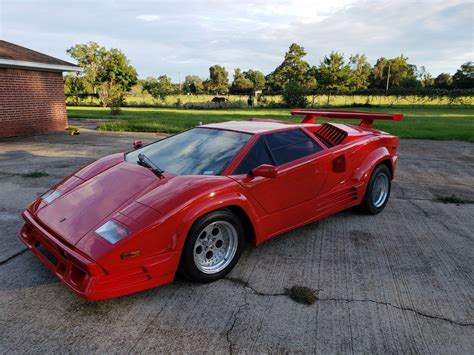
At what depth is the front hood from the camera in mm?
2799

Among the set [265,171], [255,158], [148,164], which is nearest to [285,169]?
[255,158]

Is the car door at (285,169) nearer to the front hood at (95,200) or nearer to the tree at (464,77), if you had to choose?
the front hood at (95,200)

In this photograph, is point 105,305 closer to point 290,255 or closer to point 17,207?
point 290,255

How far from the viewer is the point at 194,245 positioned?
2852 mm

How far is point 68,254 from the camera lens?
258cm

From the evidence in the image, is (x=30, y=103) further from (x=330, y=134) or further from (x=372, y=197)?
(x=372, y=197)

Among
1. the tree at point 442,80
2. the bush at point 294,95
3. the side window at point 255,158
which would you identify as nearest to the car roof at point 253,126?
the side window at point 255,158

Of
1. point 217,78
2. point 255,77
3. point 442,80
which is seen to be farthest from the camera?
point 255,77

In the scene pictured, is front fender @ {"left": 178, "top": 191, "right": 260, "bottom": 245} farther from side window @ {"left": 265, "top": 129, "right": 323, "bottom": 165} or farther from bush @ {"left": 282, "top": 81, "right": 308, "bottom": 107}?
bush @ {"left": 282, "top": 81, "right": 308, "bottom": 107}

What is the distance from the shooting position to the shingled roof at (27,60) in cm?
1111

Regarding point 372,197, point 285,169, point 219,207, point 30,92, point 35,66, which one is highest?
point 35,66

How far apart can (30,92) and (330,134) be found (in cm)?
1169

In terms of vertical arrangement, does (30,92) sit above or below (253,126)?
above

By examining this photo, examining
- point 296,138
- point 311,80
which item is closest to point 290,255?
point 296,138
